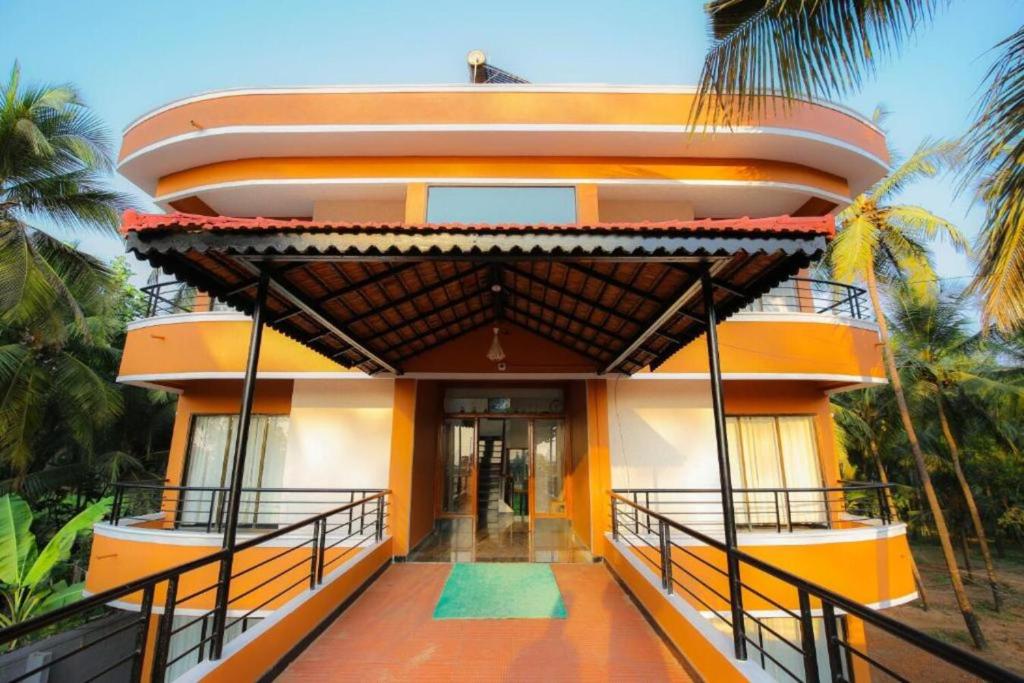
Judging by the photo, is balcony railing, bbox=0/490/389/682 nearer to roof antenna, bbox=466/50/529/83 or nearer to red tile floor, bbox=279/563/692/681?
red tile floor, bbox=279/563/692/681

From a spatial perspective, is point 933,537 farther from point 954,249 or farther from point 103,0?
point 103,0

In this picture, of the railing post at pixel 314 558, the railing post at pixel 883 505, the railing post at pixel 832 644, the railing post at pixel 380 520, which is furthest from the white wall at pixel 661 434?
the railing post at pixel 832 644

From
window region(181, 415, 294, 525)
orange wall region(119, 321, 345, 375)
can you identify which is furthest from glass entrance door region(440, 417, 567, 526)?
orange wall region(119, 321, 345, 375)

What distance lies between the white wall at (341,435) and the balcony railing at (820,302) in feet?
22.7

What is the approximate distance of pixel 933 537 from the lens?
2278cm

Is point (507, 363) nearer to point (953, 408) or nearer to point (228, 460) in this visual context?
point (228, 460)

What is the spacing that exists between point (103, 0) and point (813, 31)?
14.1m

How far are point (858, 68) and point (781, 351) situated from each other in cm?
515

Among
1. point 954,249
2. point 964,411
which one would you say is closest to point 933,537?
point 964,411

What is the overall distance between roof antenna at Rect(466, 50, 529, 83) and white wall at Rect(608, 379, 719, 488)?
7.15 meters

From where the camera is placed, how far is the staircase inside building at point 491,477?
10922 mm

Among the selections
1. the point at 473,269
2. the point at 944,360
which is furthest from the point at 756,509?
the point at 944,360

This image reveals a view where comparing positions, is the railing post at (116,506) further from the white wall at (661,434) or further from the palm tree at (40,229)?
the white wall at (661,434)

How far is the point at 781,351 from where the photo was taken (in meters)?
7.87
